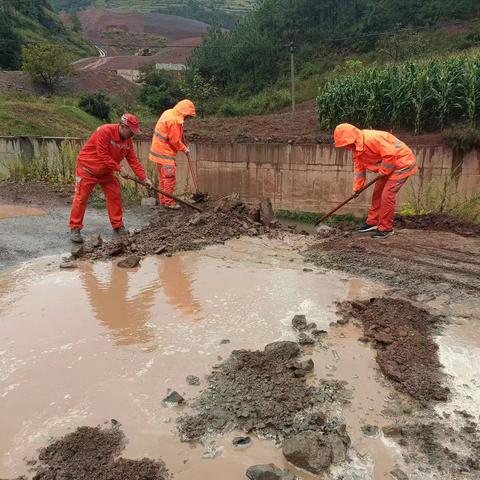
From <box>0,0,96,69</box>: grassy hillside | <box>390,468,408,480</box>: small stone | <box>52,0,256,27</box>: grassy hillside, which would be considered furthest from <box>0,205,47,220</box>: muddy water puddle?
<box>52,0,256,27</box>: grassy hillside

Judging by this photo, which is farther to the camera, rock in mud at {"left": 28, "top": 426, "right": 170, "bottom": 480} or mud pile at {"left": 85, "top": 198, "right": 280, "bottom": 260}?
mud pile at {"left": 85, "top": 198, "right": 280, "bottom": 260}

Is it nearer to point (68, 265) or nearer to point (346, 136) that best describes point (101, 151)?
point (68, 265)

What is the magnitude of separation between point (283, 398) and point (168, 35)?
228 ft

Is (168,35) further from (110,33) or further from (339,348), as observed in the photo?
(339,348)

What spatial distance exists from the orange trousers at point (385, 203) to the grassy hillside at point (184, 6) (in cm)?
7539

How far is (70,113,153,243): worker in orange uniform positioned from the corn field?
7006 mm

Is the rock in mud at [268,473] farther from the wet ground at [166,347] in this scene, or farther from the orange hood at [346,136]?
the orange hood at [346,136]

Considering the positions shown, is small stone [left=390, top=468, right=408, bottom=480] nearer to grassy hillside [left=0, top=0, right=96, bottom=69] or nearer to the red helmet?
the red helmet

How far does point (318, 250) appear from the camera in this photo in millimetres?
6516

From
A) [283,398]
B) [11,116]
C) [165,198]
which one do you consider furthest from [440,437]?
[11,116]

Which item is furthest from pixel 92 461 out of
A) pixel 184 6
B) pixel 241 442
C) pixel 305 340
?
pixel 184 6

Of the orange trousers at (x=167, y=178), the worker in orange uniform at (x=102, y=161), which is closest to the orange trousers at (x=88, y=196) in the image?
the worker in orange uniform at (x=102, y=161)

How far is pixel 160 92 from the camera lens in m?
30.4

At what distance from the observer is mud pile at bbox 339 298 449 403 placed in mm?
3418
